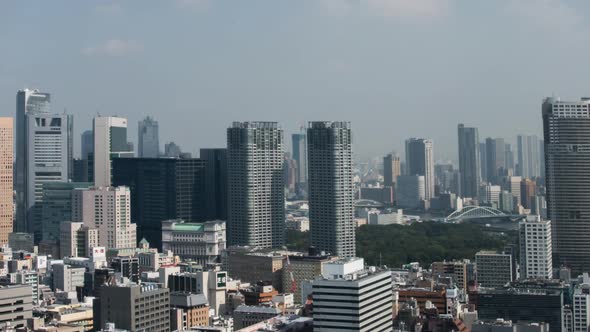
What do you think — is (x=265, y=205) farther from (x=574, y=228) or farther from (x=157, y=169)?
(x=574, y=228)

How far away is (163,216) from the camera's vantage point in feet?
127

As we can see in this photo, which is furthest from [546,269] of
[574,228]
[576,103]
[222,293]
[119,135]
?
[119,135]

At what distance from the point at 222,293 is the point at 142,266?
4.98 meters

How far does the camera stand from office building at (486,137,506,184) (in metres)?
57.9

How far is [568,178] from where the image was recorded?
33.0m

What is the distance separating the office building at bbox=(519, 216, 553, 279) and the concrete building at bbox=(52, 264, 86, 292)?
12.4 m

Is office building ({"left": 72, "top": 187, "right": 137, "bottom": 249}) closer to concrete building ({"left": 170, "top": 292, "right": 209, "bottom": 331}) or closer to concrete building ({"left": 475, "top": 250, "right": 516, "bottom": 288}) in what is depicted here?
concrete building ({"left": 475, "top": 250, "right": 516, "bottom": 288})

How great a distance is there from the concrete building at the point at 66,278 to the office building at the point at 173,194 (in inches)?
375

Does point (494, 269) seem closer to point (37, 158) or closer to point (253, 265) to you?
point (253, 265)

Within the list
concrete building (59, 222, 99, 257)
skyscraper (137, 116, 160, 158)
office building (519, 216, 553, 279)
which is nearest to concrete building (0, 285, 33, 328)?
concrete building (59, 222, 99, 257)

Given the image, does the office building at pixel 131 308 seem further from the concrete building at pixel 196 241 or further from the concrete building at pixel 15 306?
the concrete building at pixel 196 241

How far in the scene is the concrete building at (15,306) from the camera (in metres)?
18.7

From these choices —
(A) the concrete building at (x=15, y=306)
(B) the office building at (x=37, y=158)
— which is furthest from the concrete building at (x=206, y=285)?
(B) the office building at (x=37, y=158)

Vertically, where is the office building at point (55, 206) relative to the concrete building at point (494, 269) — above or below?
above
